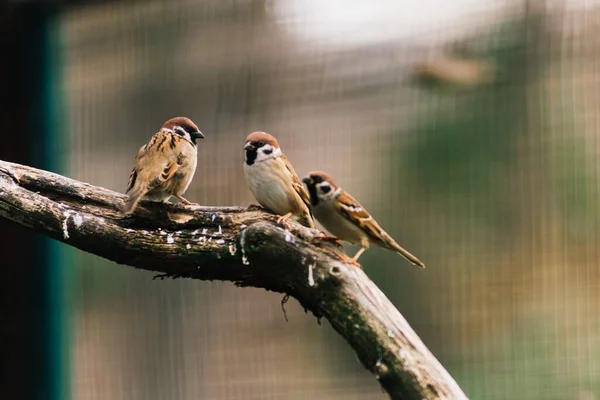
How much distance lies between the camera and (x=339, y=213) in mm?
1576

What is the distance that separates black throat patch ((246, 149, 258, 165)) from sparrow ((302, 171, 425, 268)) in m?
0.16

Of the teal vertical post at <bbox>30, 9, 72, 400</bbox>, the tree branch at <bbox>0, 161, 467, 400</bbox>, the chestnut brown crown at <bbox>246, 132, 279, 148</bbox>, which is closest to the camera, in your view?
the tree branch at <bbox>0, 161, 467, 400</bbox>

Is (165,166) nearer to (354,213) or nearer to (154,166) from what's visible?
(154,166)

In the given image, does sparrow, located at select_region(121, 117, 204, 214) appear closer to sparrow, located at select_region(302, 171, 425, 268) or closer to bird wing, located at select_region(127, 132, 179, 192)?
bird wing, located at select_region(127, 132, 179, 192)

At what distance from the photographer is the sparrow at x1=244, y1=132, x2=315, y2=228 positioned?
5.26 feet

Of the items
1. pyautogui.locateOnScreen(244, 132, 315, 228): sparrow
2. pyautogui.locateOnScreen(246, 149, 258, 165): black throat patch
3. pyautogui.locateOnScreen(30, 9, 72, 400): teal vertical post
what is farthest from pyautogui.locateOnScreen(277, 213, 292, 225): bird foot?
pyautogui.locateOnScreen(30, 9, 72, 400): teal vertical post

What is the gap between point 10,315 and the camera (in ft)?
8.06

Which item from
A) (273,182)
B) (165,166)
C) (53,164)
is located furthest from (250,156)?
(53,164)

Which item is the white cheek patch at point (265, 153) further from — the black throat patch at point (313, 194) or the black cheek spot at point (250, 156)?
the black throat patch at point (313, 194)

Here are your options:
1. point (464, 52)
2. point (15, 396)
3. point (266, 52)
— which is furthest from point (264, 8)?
point (15, 396)

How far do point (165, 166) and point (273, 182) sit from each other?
294 millimetres

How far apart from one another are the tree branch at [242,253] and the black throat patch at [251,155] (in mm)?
178

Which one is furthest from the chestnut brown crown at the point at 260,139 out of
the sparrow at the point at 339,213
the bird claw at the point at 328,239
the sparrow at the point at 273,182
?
the bird claw at the point at 328,239

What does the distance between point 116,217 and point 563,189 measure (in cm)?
158
